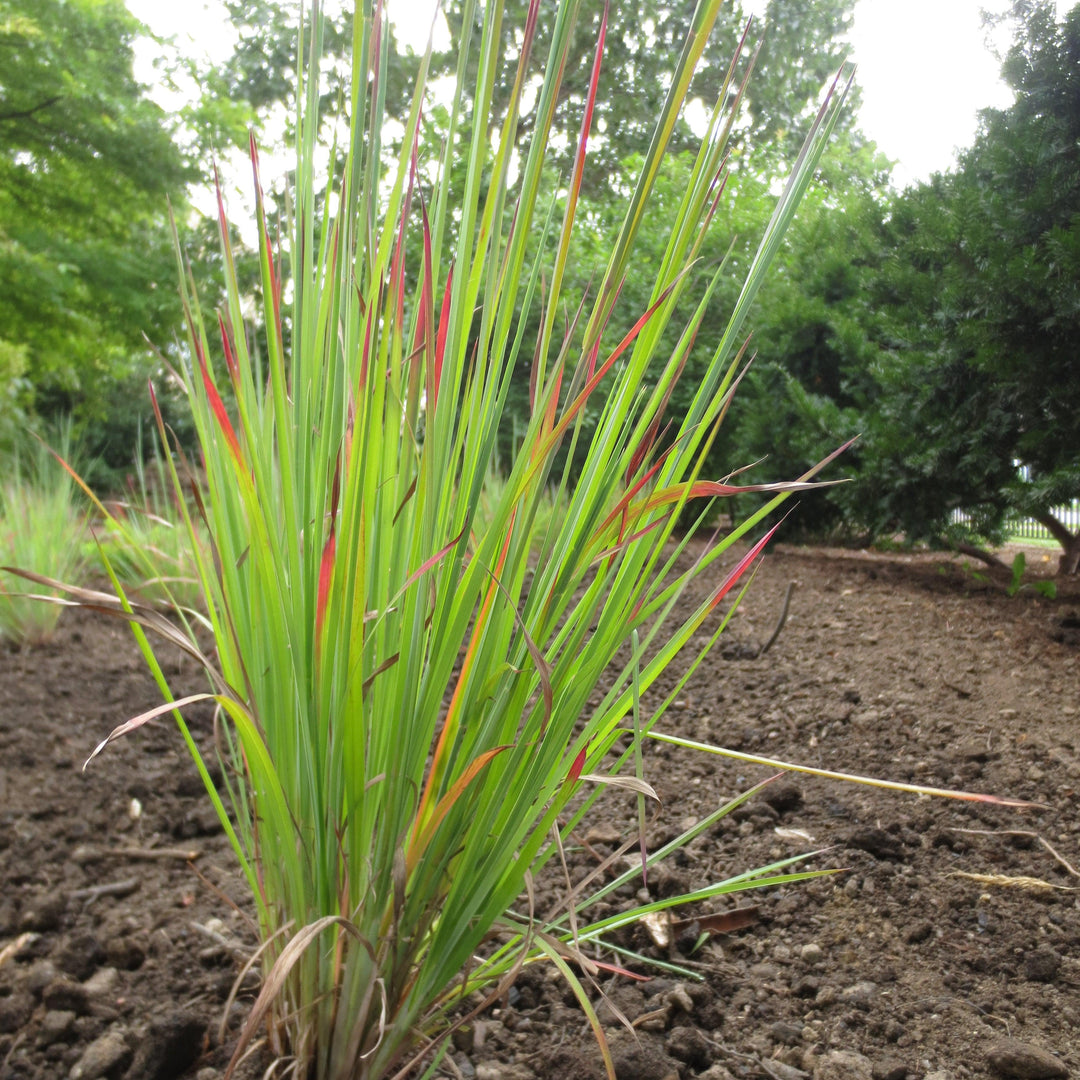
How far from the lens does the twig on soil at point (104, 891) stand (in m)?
1.53

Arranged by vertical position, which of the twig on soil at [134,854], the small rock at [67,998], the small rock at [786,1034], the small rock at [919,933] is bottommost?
the twig on soil at [134,854]

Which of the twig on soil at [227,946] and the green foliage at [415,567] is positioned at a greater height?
the green foliage at [415,567]

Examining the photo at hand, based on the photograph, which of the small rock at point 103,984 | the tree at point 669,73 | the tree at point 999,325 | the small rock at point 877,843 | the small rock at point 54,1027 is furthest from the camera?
the tree at point 669,73

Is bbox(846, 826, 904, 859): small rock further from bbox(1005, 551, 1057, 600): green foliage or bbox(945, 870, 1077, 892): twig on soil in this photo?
bbox(1005, 551, 1057, 600): green foliage

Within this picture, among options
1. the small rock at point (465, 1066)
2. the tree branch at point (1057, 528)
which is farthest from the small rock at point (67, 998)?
the tree branch at point (1057, 528)

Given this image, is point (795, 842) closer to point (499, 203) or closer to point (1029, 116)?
point (499, 203)

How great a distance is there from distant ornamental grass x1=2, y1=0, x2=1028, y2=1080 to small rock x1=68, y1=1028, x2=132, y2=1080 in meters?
0.27

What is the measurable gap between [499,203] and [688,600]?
2.76m

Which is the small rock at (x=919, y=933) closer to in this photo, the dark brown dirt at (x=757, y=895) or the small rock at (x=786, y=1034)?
the dark brown dirt at (x=757, y=895)

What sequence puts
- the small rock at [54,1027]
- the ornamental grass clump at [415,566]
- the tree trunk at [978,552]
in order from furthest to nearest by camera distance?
the tree trunk at [978,552] → the small rock at [54,1027] → the ornamental grass clump at [415,566]

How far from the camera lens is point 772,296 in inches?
215

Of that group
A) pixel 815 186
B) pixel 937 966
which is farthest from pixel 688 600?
pixel 815 186

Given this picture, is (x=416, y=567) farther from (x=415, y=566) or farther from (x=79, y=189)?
(x=79, y=189)

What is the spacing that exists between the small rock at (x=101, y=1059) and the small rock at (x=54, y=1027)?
2.5 inches
